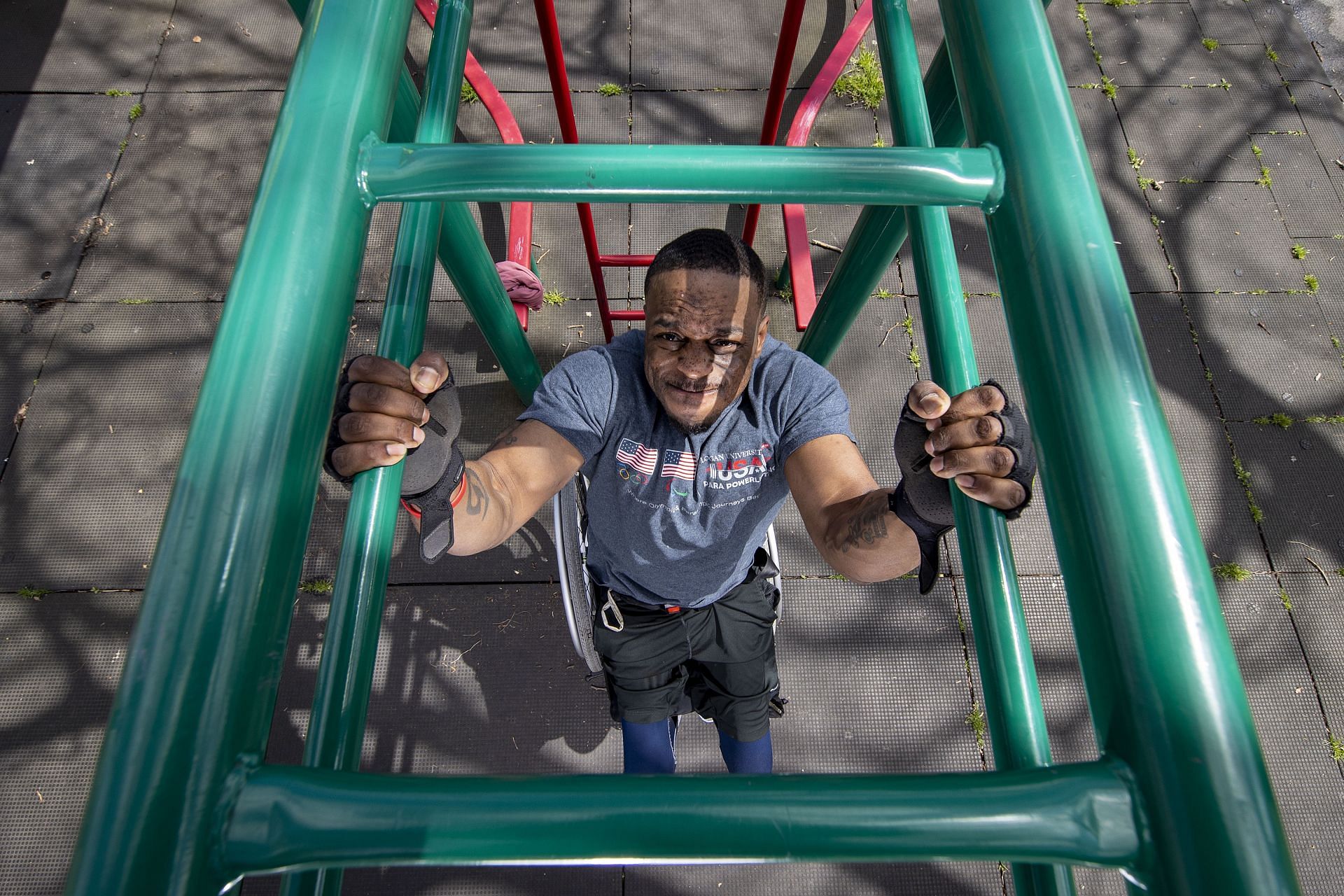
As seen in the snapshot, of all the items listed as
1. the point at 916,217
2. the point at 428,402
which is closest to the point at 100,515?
the point at 428,402

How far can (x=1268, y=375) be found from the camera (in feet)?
10.8

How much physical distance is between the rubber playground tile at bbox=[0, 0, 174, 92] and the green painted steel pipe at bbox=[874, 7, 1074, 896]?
424cm

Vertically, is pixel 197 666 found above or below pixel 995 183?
below

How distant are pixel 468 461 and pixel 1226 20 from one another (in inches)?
194

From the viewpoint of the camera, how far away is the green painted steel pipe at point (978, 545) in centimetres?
99

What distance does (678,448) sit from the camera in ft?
5.80

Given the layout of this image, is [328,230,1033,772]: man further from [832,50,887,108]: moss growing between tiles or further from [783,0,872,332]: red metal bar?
[832,50,887,108]: moss growing between tiles

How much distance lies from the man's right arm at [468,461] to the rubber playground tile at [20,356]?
2.77 metres

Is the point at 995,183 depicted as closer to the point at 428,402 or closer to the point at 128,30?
the point at 428,402

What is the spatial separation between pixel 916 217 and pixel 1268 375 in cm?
289

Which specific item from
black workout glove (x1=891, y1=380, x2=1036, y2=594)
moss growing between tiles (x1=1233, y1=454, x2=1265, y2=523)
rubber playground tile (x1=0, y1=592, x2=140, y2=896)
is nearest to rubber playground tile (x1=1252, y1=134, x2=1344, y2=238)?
moss growing between tiles (x1=1233, y1=454, x2=1265, y2=523)

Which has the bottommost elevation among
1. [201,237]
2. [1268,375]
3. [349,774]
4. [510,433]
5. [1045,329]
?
[349,774]

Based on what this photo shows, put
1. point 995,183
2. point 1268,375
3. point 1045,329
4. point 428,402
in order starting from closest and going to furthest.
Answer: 1. point 1045,329
2. point 995,183
3. point 428,402
4. point 1268,375

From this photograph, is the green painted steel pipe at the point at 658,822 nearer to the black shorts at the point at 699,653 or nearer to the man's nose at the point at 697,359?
the man's nose at the point at 697,359
